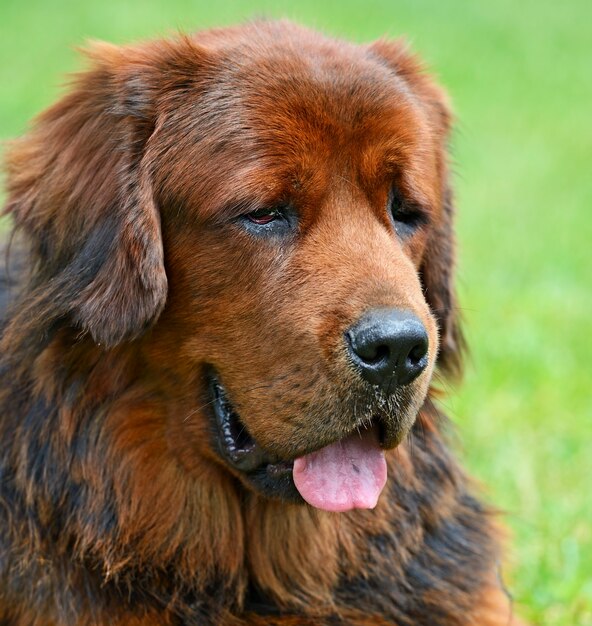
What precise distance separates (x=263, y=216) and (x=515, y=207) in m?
8.70

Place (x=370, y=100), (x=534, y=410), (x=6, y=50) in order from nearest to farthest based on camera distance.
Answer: (x=370, y=100)
(x=534, y=410)
(x=6, y=50)

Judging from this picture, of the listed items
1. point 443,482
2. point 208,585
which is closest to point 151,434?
point 208,585

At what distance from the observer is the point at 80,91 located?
11.9 feet

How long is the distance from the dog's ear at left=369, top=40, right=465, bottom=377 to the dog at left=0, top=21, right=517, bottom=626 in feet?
0.22

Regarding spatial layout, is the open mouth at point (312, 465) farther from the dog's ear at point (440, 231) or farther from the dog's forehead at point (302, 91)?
the dog's forehead at point (302, 91)

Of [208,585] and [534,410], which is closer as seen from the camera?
[208,585]

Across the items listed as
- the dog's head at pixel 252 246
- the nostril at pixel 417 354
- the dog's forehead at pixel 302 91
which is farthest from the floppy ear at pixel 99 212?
the nostril at pixel 417 354

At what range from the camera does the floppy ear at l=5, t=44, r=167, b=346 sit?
10.8ft

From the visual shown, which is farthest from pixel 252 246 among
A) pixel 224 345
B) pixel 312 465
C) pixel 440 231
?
pixel 440 231

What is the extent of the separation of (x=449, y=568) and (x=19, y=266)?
6.05ft

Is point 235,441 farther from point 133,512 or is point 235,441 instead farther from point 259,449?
point 133,512

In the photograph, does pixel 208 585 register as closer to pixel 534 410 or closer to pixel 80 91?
pixel 80 91

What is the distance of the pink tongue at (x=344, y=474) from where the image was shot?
3361mm

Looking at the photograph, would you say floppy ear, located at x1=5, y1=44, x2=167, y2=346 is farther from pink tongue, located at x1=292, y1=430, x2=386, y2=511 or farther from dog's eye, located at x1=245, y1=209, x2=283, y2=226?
pink tongue, located at x1=292, y1=430, x2=386, y2=511
